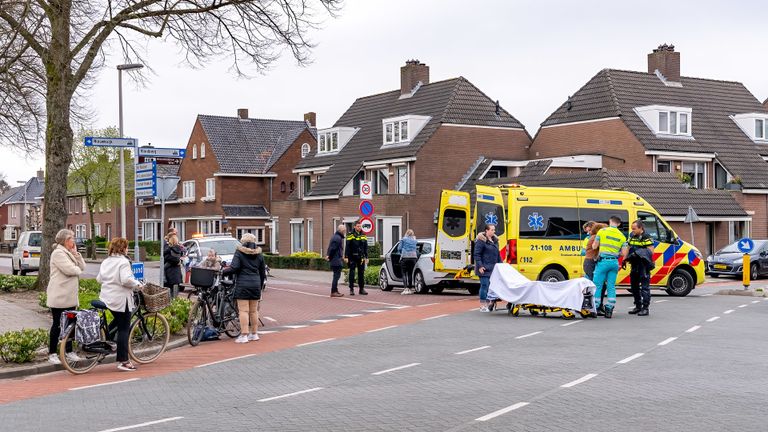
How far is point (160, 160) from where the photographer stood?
19703 millimetres

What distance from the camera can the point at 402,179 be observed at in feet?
164

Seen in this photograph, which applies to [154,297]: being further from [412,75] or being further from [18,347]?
[412,75]

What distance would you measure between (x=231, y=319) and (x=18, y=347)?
165 inches

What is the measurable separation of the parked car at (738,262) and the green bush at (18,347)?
27900 mm

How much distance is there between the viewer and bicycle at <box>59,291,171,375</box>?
13031mm

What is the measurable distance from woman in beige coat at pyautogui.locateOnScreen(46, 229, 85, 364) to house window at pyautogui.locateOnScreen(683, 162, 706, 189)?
1542 inches

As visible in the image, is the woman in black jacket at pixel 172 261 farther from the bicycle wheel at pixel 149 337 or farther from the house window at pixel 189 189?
the house window at pixel 189 189

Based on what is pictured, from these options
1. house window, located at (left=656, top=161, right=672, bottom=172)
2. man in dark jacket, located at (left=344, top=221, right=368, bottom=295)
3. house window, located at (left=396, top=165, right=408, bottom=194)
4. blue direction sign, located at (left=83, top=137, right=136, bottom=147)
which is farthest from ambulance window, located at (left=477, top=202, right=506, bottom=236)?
house window, located at (left=656, top=161, right=672, bottom=172)

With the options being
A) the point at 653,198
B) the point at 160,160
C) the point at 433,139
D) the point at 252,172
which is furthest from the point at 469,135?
the point at 160,160

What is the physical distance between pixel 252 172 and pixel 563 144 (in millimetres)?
25246

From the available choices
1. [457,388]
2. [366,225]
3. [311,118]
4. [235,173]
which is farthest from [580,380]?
[311,118]

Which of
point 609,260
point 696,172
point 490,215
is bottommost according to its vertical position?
point 609,260

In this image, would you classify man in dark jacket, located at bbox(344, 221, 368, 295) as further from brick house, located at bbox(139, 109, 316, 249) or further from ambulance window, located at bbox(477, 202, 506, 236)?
brick house, located at bbox(139, 109, 316, 249)

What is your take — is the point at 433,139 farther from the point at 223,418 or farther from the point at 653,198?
the point at 223,418
